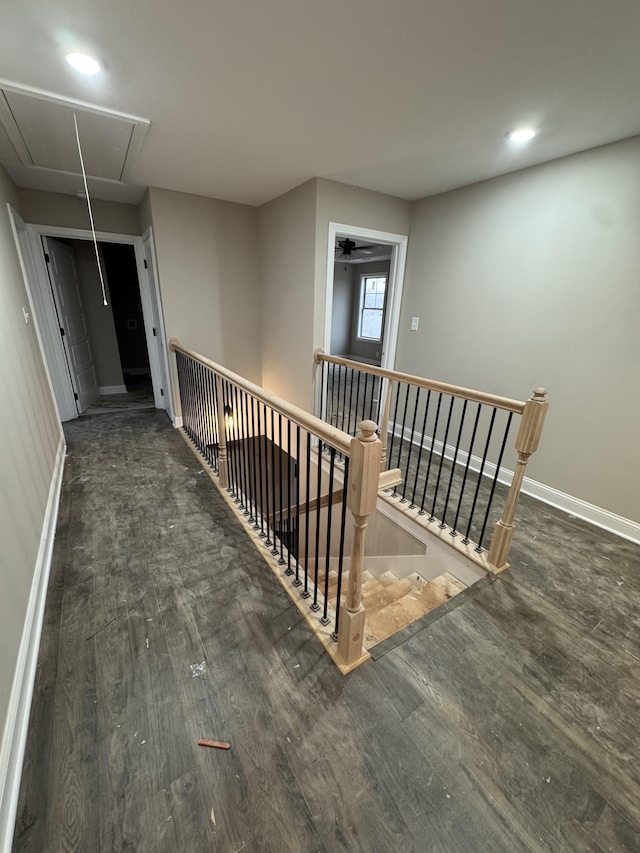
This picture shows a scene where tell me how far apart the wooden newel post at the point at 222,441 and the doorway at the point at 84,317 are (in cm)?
167

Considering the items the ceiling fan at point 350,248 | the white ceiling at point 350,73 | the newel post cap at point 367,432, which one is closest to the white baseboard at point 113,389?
the white ceiling at point 350,73

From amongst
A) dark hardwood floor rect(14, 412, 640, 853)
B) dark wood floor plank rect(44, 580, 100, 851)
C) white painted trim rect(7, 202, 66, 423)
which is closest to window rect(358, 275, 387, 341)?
white painted trim rect(7, 202, 66, 423)

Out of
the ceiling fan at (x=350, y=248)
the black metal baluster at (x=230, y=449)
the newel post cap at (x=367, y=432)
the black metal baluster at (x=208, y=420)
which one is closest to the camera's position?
the newel post cap at (x=367, y=432)

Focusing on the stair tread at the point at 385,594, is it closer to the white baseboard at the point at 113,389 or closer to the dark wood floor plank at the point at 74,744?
the dark wood floor plank at the point at 74,744

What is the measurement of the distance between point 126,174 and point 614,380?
4.11 m

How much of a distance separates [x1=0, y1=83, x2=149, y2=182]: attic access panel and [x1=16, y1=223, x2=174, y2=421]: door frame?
99 centimetres

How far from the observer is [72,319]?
4.43 meters

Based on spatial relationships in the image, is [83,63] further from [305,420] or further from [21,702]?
[21,702]

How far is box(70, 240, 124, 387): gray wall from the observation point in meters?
4.95

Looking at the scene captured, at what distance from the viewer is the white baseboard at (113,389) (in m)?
5.45

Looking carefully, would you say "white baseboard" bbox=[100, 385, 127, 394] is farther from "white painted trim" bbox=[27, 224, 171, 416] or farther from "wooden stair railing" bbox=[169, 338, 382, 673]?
"wooden stair railing" bbox=[169, 338, 382, 673]

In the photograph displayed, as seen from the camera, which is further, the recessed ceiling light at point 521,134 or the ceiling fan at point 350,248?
the ceiling fan at point 350,248

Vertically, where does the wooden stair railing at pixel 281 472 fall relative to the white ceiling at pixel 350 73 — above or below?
below

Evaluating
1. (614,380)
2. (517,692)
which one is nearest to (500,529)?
(517,692)
